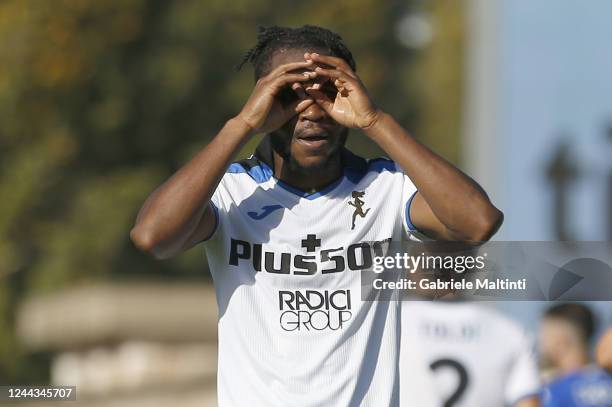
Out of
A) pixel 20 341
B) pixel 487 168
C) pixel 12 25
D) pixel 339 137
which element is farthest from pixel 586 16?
pixel 12 25

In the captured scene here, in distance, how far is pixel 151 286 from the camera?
1504 centimetres

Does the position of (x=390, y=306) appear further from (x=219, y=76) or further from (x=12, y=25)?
(x=219, y=76)

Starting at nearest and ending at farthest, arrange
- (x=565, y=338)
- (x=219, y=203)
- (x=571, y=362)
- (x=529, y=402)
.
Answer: (x=219, y=203) → (x=565, y=338) → (x=571, y=362) → (x=529, y=402)

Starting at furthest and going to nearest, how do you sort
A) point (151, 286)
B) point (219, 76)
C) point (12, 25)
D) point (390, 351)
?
1. point (219, 76)
2. point (12, 25)
3. point (151, 286)
4. point (390, 351)

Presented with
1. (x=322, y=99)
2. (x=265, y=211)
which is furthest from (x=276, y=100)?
(x=265, y=211)

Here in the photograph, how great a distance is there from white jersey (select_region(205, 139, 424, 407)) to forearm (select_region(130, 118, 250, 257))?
0.17 meters

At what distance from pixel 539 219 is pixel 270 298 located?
17.8ft

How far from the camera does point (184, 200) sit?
13.8ft

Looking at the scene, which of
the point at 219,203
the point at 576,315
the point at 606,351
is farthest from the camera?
the point at 576,315

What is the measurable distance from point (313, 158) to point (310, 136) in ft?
0.23

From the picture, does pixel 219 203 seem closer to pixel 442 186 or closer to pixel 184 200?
pixel 184 200

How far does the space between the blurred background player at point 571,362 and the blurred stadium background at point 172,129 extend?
7.25 ft

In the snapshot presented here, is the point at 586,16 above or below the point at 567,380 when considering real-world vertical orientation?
above

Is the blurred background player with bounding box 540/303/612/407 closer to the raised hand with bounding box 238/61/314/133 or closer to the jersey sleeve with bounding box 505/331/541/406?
the jersey sleeve with bounding box 505/331/541/406
